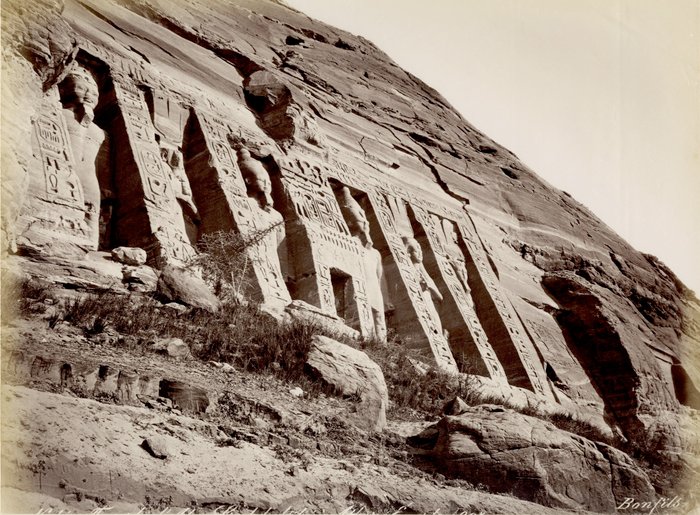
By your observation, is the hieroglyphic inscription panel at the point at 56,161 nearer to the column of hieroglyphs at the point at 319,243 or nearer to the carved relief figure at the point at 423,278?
the column of hieroglyphs at the point at 319,243

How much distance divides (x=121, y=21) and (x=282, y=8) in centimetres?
969

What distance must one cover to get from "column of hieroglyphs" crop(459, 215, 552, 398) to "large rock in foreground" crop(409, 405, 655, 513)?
23.2 ft

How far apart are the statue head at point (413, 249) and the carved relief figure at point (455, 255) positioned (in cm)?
101

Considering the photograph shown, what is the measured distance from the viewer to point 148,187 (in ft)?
35.6

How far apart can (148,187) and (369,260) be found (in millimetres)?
4707

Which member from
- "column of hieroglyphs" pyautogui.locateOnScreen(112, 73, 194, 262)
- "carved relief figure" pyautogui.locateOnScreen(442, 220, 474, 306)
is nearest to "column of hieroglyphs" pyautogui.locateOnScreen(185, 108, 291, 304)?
"column of hieroglyphs" pyautogui.locateOnScreen(112, 73, 194, 262)

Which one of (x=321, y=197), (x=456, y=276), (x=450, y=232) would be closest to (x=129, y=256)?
(x=321, y=197)

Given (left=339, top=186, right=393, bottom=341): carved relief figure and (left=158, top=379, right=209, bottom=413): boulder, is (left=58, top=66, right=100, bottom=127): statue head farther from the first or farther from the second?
(left=158, top=379, right=209, bottom=413): boulder

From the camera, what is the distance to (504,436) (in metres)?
7.12

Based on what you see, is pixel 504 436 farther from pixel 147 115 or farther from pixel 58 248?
pixel 147 115

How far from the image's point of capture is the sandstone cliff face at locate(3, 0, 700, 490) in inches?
388

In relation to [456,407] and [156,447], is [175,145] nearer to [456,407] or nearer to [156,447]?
[456,407]

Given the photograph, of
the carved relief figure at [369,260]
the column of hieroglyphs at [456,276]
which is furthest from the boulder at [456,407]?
the column of hieroglyphs at [456,276]

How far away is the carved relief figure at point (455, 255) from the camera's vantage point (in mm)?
16125
